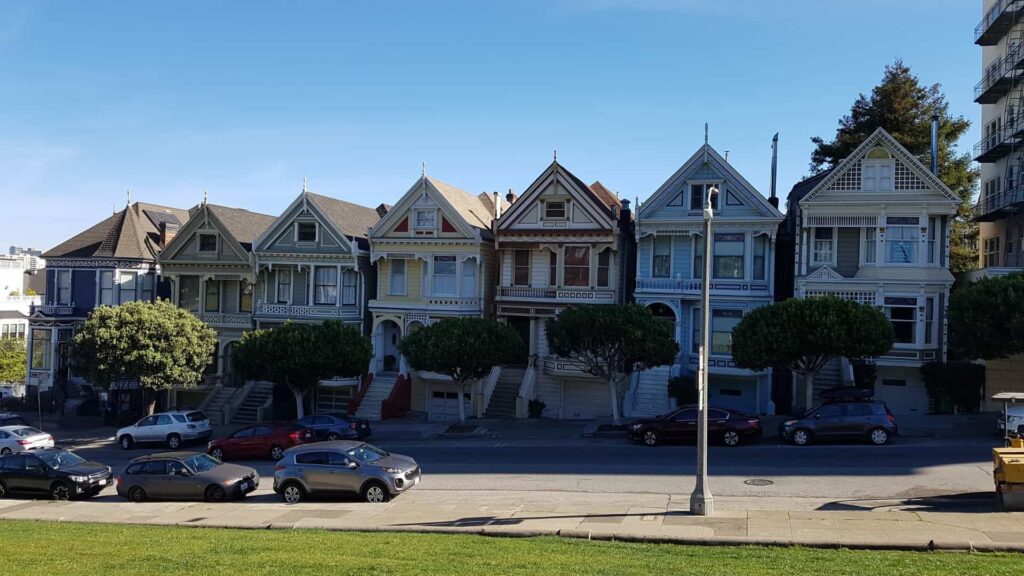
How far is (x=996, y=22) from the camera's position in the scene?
4119 cm

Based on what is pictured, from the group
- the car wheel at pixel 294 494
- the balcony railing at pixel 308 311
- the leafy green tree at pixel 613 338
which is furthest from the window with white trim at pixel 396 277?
the car wheel at pixel 294 494

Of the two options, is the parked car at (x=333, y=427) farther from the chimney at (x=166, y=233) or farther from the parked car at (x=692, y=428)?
the chimney at (x=166, y=233)

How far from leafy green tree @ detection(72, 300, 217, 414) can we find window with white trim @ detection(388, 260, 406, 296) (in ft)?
31.5

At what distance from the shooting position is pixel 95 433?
3972cm

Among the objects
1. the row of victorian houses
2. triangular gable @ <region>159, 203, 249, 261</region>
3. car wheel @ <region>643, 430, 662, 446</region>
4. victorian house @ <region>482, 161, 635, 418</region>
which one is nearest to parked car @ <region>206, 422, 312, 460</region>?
the row of victorian houses

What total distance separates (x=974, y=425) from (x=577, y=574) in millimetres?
23184

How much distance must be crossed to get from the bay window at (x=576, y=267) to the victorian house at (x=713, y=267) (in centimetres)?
248

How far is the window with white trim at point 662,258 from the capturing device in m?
38.9

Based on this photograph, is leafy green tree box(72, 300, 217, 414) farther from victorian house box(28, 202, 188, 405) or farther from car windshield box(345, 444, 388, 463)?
car windshield box(345, 444, 388, 463)

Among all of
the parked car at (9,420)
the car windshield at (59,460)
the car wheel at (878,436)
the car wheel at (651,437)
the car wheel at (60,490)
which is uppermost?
the car wheel at (878,436)

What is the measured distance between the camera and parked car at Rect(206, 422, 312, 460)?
31281mm

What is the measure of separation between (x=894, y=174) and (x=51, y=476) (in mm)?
32913

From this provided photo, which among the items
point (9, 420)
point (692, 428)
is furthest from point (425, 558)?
point (9, 420)

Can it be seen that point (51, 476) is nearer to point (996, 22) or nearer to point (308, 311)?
point (308, 311)
